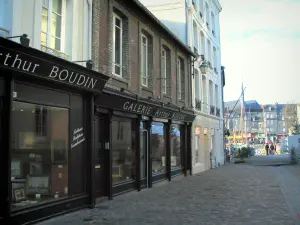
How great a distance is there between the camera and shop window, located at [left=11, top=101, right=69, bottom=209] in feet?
24.8

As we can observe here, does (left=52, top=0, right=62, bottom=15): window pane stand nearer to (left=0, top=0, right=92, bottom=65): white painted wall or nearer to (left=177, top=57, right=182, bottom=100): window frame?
(left=0, top=0, right=92, bottom=65): white painted wall

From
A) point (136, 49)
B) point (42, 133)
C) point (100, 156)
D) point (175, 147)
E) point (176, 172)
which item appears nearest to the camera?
point (42, 133)

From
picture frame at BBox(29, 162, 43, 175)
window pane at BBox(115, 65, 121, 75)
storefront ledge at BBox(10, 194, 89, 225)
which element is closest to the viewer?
storefront ledge at BBox(10, 194, 89, 225)

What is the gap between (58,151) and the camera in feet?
29.1

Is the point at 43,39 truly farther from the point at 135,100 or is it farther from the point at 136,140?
the point at 136,140

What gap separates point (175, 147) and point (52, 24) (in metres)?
10.4

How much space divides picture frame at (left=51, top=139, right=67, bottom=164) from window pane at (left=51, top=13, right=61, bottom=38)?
8.44ft

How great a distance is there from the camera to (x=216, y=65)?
29078mm

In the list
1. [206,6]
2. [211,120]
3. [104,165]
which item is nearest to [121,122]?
[104,165]

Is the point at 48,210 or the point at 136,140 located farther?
the point at 136,140

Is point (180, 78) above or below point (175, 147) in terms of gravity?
above

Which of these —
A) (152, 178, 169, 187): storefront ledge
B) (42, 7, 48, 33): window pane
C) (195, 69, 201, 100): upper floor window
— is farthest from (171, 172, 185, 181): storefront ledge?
(42, 7, 48, 33): window pane

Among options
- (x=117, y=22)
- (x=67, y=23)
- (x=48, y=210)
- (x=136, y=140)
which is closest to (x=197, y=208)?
(x=48, y=210)

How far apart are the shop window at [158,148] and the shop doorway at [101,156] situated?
4.08 metres
